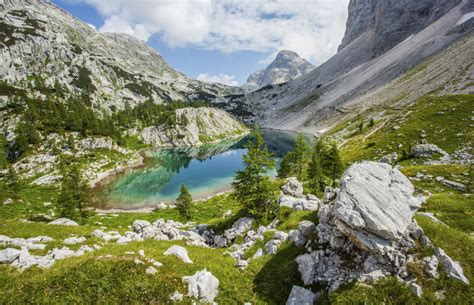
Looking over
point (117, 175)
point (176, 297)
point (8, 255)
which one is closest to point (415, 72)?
point (117, 175)

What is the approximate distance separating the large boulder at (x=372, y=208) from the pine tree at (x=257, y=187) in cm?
1209

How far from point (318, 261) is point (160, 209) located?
1742 inches

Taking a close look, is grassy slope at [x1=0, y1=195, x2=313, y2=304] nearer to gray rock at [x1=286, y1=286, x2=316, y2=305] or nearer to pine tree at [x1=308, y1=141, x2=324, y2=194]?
gray rock at [x1=286, y1=286, x2=316, y2=305]

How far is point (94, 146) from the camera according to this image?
92750 millimetres

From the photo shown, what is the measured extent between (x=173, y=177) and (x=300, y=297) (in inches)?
3140

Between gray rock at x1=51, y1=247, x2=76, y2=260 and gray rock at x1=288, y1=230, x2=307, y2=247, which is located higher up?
gray rock at x1=51, y1=247, x2=76, y2=260

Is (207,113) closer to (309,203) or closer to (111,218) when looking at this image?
(111,218)

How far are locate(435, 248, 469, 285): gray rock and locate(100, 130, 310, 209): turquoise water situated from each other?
33.8 metres

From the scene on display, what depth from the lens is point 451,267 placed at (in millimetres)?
10203

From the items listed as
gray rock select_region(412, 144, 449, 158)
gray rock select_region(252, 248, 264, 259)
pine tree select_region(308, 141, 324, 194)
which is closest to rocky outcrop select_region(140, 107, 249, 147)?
pine tree select_region(308, 141, 324, 194)

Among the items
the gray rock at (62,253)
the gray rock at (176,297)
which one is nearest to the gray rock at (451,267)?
the gray rock at (176,297)

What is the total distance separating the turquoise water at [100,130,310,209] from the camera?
65562 millimetres

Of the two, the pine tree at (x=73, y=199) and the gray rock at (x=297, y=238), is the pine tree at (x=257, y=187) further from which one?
the pine tree at (x=73, y=199)

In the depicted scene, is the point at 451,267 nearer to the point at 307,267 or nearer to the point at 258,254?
the point at 307,267
